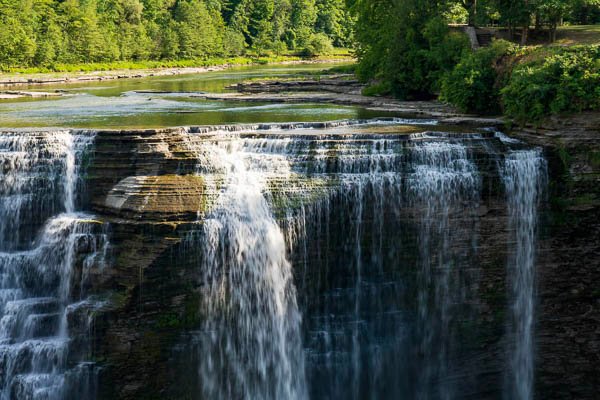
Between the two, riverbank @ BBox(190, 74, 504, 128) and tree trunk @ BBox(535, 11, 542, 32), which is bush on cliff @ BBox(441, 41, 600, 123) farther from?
tree trunk @ BBox(535, 11, 542, 32)

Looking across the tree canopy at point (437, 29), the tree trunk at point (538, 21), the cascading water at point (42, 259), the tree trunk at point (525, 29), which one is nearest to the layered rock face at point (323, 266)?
the cascading water at point (42, 259)

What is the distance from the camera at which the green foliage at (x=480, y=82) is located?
26.0m

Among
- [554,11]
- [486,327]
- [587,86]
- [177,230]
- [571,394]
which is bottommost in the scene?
[571,394]

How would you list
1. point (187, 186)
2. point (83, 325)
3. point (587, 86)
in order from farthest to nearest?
point (587, 86) → point (187, 186) → point (83, 325)

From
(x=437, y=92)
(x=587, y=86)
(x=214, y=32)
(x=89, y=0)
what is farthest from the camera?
(x=214, y=32)

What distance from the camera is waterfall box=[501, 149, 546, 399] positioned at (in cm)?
1933

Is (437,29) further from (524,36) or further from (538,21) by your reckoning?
(538,21)

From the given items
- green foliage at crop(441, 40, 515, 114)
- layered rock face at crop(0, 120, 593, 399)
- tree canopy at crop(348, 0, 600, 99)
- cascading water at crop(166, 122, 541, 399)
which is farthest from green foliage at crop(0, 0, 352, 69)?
cascading water at crop(166, 122, 541, 399)

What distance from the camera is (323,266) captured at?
18859mm

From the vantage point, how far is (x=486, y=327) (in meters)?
19.4

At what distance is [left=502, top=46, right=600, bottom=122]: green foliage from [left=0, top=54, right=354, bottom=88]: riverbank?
4439cm

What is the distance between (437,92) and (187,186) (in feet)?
59.4

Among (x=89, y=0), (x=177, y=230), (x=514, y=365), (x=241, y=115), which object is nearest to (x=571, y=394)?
(x=514, y=365)

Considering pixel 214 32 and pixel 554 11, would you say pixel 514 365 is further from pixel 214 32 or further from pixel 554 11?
pixel 214 32
